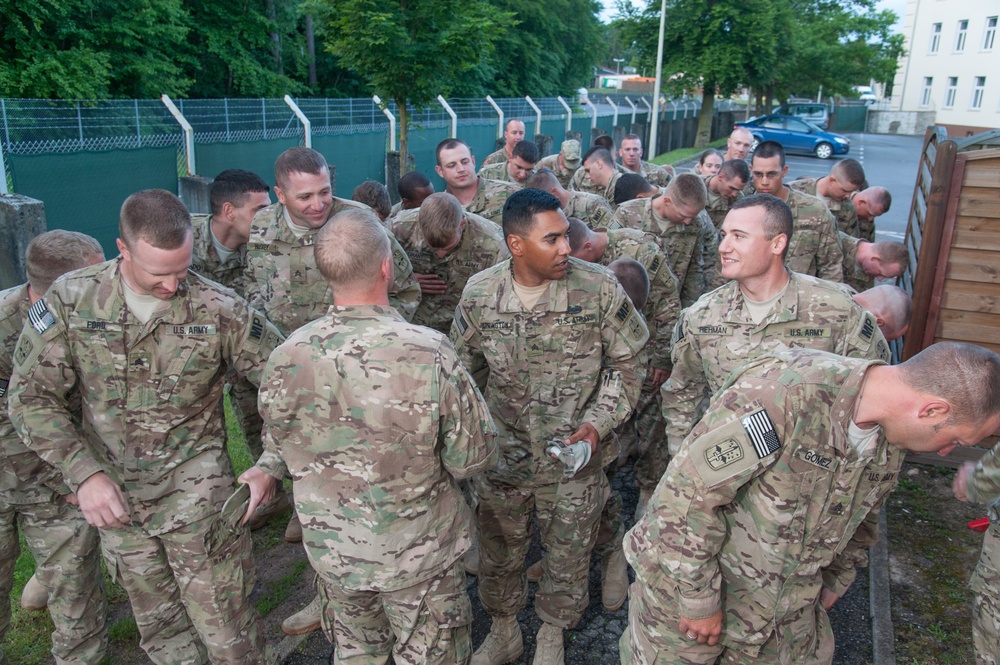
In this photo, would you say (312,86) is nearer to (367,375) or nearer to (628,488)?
(628,488)

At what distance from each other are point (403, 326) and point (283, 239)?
2091 mm

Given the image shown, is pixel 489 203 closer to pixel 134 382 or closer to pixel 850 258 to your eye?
pixel 850 258

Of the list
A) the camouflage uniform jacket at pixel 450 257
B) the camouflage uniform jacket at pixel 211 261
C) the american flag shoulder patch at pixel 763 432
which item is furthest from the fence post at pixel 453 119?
the american flag shoulder patch at pixel 763 432

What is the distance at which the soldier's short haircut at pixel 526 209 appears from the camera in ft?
11.0

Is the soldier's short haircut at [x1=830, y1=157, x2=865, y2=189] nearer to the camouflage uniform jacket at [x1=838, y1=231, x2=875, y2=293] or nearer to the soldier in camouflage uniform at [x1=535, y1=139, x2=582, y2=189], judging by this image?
the camouflage uniform jacket at [x1=838, y1=231, x2=875, y2=293]

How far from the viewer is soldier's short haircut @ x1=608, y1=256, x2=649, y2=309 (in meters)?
→ 4.25

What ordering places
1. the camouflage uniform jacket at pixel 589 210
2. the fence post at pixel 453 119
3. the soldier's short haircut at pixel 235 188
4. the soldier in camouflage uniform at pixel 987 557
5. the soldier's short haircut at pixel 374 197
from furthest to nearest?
the fence post at pixel 453 119
the camouflage uniform jacket at pixel 589 210
the soldier's short haircut at pixel 374 197
the soldier's short haircut at pixel 235 188
the soldier in camouflage uniform at pixel 987 557

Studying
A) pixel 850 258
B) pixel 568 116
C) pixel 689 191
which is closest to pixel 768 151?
pixel 850 258

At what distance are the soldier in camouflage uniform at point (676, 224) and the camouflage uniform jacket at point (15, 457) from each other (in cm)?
392

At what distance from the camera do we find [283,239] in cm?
438

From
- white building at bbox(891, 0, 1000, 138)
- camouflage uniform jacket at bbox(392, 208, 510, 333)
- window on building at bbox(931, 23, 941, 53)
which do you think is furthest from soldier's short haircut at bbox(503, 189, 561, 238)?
window on building at bbox(931, 23, 941, 53)

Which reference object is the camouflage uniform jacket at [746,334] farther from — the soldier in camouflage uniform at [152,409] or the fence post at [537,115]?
the fence post at [537,115]

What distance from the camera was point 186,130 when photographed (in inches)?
350

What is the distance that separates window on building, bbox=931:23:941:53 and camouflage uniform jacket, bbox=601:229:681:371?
154ft
